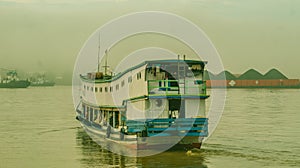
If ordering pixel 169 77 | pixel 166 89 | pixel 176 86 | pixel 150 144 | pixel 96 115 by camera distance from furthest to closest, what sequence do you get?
1. pixel 96 115
2. pixel 169 77
3. pixel 176 86
4. pixel 150 144
5. pixel 166 89

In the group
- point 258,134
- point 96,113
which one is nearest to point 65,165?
point 96,113

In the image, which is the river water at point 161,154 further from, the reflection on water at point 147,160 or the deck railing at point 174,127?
the deck railing at point 174,127

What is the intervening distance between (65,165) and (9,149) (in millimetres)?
8800

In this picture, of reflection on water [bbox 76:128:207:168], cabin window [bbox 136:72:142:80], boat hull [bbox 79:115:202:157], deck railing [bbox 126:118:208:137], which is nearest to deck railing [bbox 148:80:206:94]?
cabin window [bbox 136:72:142:80]

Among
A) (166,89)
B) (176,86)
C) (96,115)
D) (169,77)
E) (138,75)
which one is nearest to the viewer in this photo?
(166,89)

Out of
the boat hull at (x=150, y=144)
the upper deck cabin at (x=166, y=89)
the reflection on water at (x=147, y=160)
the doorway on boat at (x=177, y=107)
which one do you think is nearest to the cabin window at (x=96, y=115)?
the boat hull at (x=150, y=144)

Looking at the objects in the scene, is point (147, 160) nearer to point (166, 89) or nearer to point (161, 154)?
point (161, 154)

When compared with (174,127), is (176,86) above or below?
above

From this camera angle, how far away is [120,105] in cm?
3597

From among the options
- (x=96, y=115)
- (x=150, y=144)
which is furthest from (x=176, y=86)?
(x=96, y=115)

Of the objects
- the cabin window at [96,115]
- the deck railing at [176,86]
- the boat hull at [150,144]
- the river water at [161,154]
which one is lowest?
the river water at [161,154]

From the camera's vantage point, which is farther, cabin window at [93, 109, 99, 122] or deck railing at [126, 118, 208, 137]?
cabin window at [93, 109, 99, 122]

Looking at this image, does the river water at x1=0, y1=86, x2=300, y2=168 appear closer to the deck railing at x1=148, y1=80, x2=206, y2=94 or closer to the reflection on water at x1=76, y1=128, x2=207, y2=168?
the reflection on water at x1=76, y1=128, x2=207, y2=168

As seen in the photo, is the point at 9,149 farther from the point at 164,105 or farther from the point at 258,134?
the point at 258,134
